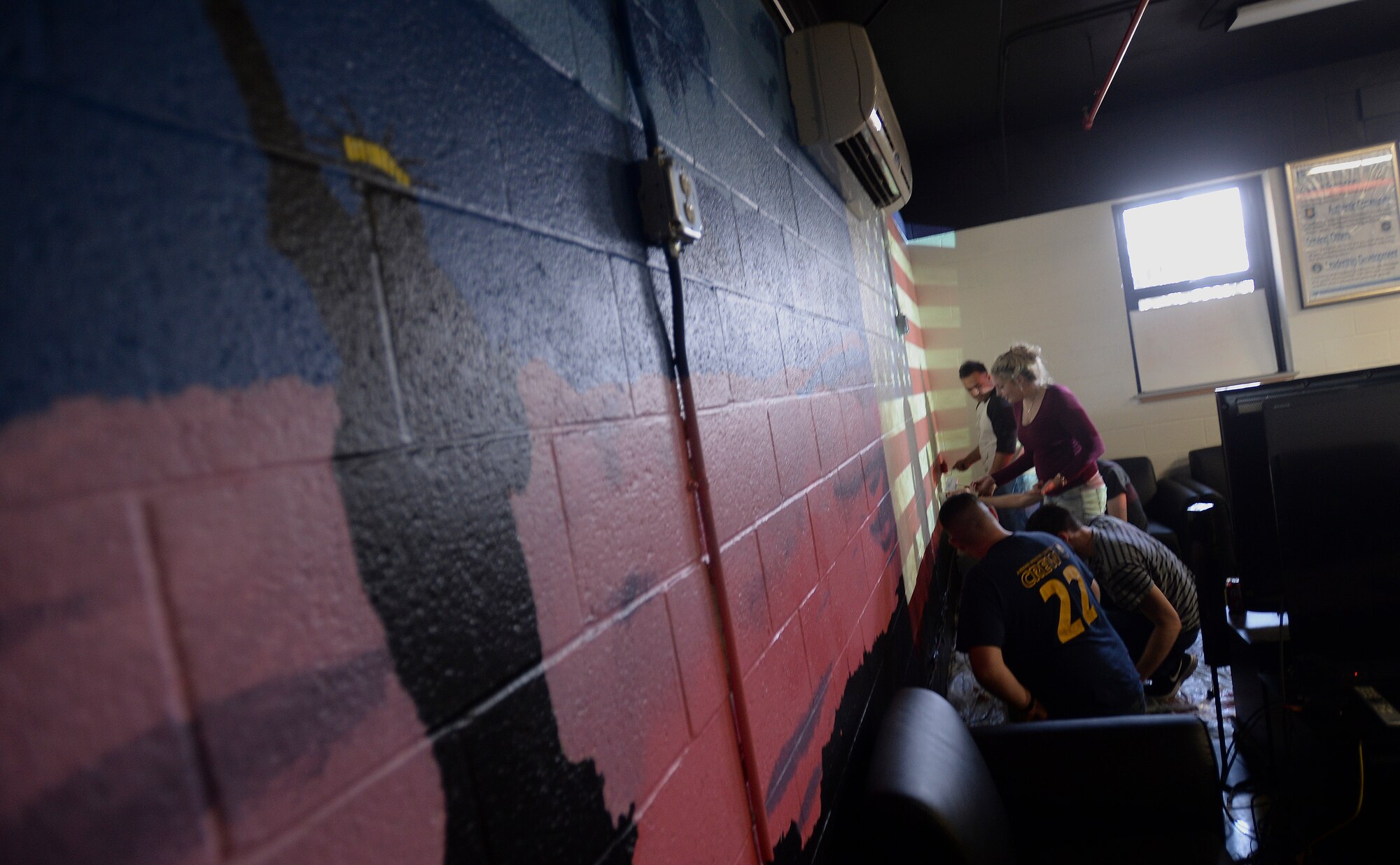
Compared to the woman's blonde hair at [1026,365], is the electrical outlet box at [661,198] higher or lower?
higher

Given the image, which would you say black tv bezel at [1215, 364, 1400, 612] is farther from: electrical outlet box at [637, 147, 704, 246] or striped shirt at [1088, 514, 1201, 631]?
electrical outlet box at [637, 147, 704, 246]

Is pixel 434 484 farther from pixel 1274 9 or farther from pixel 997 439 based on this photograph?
pixel 1274 9

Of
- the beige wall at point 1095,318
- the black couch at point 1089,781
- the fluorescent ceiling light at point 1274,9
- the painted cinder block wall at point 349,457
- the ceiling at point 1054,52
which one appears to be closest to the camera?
the painted cinder block wall at point 349,457

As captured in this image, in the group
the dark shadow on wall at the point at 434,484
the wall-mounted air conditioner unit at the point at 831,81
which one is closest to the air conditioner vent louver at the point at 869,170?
the wall-mounted air conditioner unit at the point at 831,81

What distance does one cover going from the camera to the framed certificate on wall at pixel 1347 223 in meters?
4.79

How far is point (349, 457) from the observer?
22.6 inches

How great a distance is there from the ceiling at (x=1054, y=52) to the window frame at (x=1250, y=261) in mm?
613

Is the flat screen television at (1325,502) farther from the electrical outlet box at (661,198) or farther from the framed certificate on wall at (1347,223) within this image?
the framed certificate on wall at (1347,223)

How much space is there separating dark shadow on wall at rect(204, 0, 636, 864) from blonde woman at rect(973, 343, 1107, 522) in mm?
3308

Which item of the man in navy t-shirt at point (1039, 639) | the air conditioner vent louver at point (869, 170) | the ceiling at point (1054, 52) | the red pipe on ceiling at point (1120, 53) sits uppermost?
the ceiling at point (1054, 52)

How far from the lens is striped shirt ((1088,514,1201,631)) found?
269 cm

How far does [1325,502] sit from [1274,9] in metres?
3.22

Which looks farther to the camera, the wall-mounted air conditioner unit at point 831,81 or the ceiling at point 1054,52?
the ceiling at point 1054,52

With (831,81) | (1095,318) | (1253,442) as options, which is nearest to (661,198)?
(831,81)
